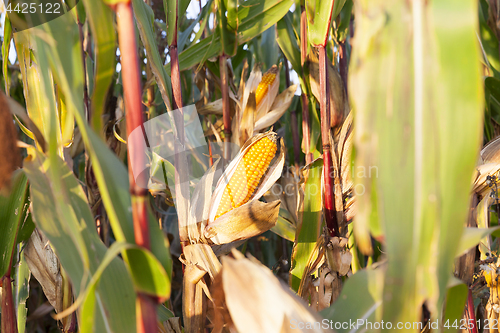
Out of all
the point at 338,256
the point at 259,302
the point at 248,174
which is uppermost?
the point at 248,174

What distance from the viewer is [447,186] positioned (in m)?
0.26

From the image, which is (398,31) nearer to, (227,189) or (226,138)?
(227,189)

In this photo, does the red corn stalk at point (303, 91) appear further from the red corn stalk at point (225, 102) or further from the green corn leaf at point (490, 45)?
the green corn leaf at point (490, 45)

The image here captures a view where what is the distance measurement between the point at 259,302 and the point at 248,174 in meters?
0.39

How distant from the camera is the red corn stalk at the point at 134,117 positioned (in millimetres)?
320

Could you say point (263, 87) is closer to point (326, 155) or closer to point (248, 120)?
point (248, 120)

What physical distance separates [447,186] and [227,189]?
47cm

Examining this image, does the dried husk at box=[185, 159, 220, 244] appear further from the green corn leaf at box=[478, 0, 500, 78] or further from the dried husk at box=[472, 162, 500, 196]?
the green corn leaf at box=[478, 0, 500, 78]

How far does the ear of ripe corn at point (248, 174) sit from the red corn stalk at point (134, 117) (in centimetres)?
35

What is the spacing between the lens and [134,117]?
1.06 ft

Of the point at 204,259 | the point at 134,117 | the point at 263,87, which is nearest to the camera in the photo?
the point at 134,117

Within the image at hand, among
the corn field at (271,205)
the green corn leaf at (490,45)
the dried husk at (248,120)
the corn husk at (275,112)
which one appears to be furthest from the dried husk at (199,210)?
the green corn leaf at (490,45)

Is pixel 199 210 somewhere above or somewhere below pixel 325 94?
below

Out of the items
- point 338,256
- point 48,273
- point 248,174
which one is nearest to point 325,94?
point 248,174
